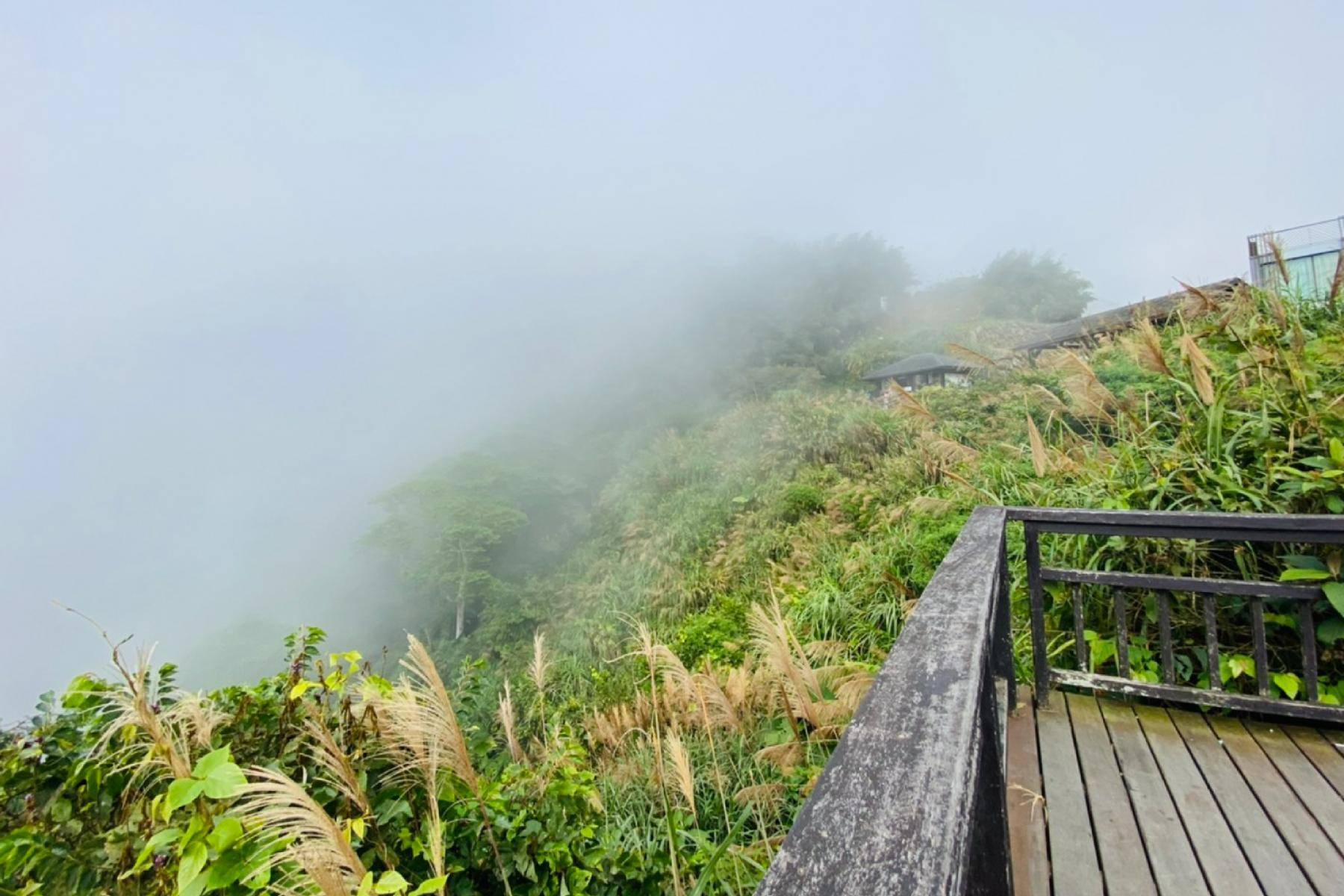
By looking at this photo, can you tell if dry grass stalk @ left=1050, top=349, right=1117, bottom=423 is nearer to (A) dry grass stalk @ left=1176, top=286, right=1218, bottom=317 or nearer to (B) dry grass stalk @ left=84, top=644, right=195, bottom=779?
(A) dry grass stalk @ left=1176, top=286, right=1218, bottom=317

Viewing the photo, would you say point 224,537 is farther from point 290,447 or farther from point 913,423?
point 913,423

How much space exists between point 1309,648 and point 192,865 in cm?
327

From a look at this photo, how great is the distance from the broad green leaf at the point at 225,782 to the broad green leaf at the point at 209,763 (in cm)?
1

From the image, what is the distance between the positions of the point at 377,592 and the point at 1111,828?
3382cm

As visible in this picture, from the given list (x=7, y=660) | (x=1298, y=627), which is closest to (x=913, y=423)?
(x=1298, y=627)

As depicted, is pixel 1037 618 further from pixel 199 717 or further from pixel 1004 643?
pixel 199 717

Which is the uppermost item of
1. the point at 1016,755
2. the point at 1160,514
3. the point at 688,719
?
the point at 1160,514

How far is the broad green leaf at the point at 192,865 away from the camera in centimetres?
92

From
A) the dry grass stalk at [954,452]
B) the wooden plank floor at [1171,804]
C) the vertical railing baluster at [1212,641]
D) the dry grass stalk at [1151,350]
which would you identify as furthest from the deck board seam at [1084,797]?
the dry grass stalk at [954,452]

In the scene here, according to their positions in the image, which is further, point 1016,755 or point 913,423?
point 913,423

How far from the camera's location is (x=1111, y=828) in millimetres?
1627

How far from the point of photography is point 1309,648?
1.99m

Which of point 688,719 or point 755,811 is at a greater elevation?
point 688,719

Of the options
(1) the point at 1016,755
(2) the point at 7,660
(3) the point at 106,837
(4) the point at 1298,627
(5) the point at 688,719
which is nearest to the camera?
(3) the point at 106,837
